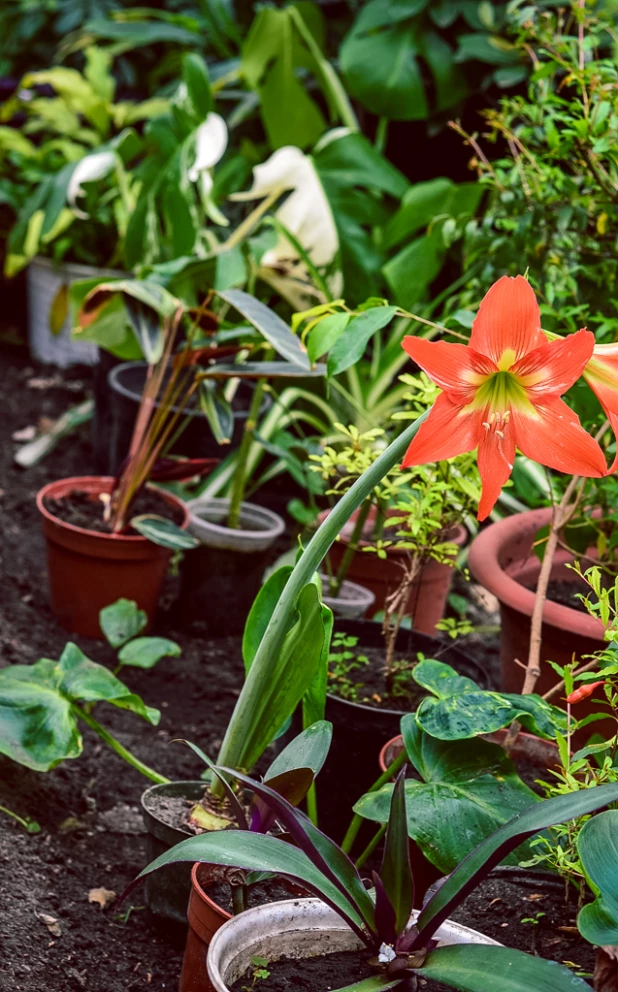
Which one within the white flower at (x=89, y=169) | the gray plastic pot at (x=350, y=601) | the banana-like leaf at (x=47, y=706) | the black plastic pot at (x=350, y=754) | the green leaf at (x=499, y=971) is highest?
the white flower at (x=89, y=169)

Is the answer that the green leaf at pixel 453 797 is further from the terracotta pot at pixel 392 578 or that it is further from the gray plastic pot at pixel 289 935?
the terracotta pot at pixel 392 578

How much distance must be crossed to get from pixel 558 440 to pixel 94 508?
1645 millimetres

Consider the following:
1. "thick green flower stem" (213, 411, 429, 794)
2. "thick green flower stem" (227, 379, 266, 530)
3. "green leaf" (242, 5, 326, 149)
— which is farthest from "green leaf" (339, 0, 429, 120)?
"thick green flower stem" (213, 411, 429, 794)

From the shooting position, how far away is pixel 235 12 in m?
4.23

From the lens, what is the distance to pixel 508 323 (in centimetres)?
91

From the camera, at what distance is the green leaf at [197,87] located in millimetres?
2781

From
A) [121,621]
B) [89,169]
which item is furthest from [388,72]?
[121,621]

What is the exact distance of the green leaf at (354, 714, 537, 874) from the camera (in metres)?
1.17

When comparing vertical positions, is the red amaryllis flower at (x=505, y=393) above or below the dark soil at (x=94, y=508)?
above

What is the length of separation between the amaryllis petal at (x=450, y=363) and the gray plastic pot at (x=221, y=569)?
1459mm

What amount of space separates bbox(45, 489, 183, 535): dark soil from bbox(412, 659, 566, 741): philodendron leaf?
123cm

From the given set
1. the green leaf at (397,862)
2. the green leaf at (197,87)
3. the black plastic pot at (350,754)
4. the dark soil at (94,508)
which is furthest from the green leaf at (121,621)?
Result: the green leaf at (197,87)

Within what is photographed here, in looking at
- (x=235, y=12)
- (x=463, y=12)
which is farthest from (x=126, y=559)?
(x=235, y=12)

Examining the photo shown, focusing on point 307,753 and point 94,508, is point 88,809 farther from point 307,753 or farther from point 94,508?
point 94,508
